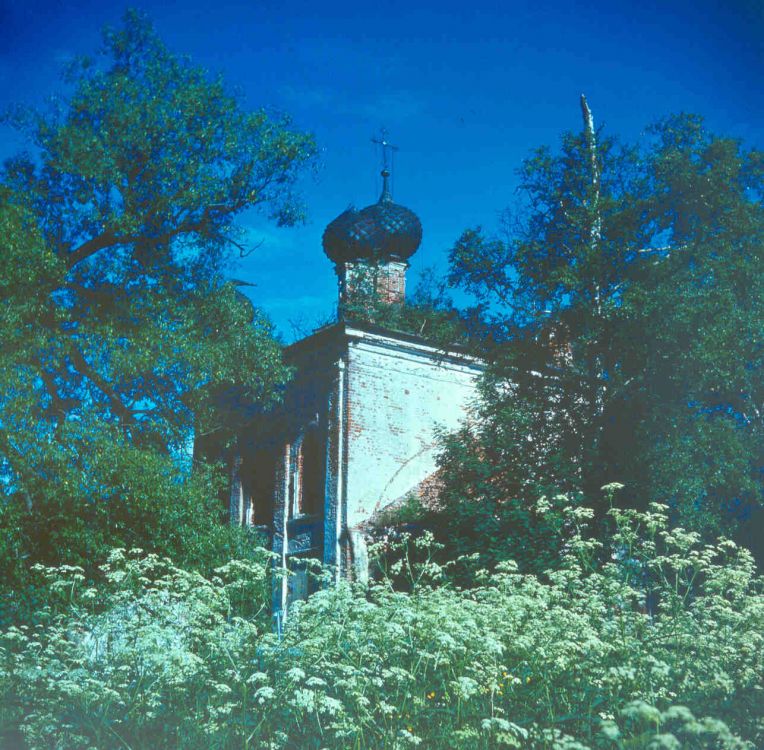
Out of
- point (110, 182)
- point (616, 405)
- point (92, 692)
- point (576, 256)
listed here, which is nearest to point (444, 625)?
point (92, 692)

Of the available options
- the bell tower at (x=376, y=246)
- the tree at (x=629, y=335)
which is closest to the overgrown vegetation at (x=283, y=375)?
the tree at (x=629, y=335)

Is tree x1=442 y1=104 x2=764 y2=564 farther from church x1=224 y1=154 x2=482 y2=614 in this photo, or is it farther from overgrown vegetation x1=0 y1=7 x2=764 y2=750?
church x1=224 y1=154 x2=482 y2=614

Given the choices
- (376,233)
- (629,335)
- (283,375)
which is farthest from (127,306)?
(376,233)

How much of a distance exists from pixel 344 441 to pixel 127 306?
548 centimetres

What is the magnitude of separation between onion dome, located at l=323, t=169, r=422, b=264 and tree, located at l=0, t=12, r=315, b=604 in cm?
724

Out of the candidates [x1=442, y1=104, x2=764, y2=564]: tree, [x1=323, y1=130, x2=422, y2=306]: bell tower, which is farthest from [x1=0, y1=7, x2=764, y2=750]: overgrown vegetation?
[x1=323, y1=130, x2=422, y2=306]: bell tower

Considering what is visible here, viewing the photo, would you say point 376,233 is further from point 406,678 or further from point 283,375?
point 406,678

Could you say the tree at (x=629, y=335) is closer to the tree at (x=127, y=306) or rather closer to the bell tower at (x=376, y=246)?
the tree at (x=127, y=306)

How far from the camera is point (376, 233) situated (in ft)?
75.3

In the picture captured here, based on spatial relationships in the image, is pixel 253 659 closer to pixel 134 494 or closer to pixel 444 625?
pixel 444 625

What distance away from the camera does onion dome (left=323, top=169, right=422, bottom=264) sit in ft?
75.3

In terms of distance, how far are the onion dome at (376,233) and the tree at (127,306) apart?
23.7ft

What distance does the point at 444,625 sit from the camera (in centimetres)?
595

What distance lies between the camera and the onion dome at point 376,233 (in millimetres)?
22938
